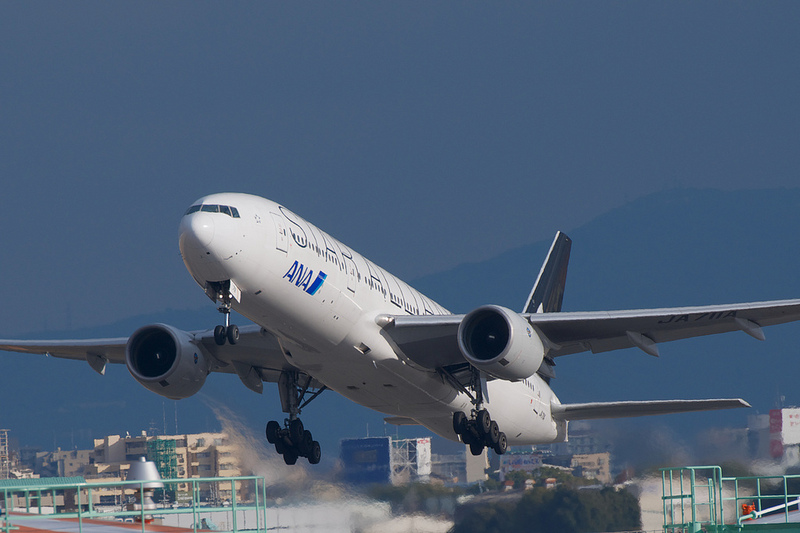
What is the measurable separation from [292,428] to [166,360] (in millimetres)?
3606

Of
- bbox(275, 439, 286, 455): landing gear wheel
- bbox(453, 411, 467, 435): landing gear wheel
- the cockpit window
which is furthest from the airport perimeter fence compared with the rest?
bbox(453, 411, 467, 435): landing gear wheel

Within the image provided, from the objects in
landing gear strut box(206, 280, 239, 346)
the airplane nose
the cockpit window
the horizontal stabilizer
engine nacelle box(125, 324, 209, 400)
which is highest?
the cockpit window

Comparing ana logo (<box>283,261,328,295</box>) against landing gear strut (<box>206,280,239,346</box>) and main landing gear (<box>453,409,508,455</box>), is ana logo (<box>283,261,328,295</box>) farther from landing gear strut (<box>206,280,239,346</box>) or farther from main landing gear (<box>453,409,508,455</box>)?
main landing gear (<box>453,409,508,455</box>)

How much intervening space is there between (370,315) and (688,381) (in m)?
148

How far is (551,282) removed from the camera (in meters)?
34.5

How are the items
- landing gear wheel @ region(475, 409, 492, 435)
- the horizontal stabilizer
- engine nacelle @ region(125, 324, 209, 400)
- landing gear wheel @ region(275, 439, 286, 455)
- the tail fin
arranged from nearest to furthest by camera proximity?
1. landing gear wheel @ region(475, 409, 492, 435)
2. engine nacelle @ region(125, 324, 209, 400)
3. the horizontal stabilizer
4. landing gear wheel @ region(275, 439, 286, 455)
5. the tail fin

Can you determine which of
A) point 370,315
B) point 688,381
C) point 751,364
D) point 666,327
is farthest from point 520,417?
point 751,364

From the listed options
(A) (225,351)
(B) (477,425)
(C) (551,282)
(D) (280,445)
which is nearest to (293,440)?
(D) (280,445)

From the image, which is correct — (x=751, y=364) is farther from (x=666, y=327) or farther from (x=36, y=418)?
(x=666, y=327)

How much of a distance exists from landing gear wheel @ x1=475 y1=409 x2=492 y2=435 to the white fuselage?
77cm

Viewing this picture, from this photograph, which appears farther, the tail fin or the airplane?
the tail fin

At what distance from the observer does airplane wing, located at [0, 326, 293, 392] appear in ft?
85.3

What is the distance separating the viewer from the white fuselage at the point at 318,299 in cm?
2042

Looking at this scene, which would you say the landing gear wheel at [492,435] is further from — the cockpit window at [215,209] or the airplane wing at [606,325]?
the cockpit window at [215,209]
